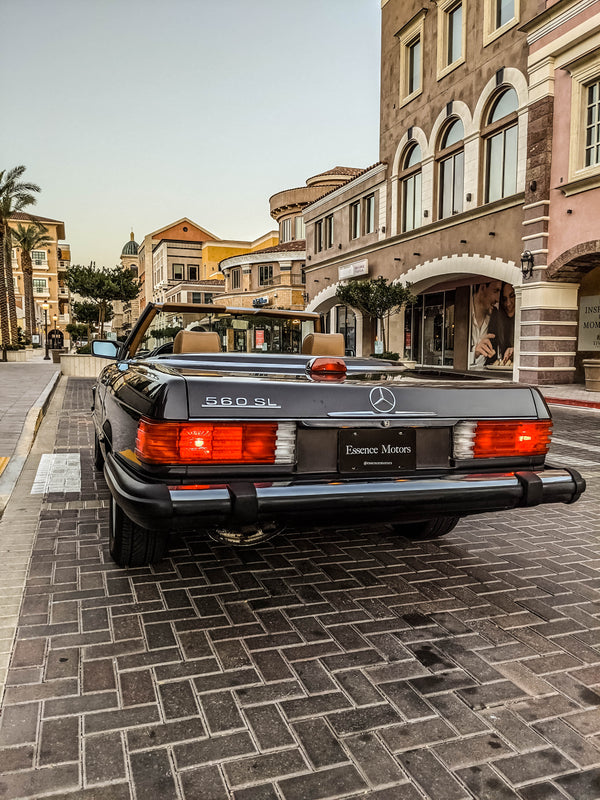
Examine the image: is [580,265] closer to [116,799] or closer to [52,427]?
[52,427]

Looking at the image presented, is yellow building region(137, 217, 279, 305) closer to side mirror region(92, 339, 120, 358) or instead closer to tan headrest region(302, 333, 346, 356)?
side mirror region(92, 339, 120, 358)

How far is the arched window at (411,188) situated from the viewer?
2417cm

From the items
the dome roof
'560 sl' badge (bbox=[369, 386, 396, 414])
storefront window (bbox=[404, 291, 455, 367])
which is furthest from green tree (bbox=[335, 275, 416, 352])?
the dome roof

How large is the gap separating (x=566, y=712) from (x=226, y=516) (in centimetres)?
144

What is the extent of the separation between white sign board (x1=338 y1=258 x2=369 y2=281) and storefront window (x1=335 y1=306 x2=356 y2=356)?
4248 mm

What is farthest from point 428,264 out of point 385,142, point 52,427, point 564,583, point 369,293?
point 564,583

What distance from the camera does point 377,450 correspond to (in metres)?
2.81

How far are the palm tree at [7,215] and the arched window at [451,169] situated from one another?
22.8 meters

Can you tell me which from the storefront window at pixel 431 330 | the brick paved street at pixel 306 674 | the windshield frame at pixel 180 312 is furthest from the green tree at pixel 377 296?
the brick paved street at pixel 306 674

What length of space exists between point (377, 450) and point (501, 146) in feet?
63.4

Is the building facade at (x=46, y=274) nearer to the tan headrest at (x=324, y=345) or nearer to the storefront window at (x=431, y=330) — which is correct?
the storefront window at (x=431, y=330)

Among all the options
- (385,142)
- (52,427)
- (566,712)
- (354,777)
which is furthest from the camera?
(385,142)

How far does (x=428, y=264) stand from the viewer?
22906 mm

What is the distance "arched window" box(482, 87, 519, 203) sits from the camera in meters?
18.6
